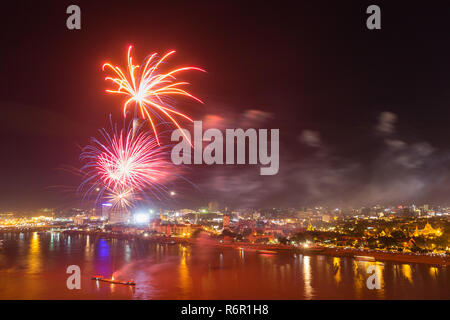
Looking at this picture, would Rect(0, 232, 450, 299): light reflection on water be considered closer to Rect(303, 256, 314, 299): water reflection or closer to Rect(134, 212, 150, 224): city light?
Rect(303, 256, 314, 299): water reflection

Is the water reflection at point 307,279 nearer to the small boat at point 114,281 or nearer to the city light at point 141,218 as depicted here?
the small boat at point 114,281

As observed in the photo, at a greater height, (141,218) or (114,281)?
(114,281)

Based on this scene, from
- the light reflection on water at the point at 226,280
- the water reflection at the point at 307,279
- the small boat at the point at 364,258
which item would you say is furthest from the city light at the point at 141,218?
the water reflection at the point at 307,279

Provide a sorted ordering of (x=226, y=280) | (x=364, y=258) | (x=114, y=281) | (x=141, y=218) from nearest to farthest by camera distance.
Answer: (x=114, y=281), (x=226, y=280), (x=364, y=258), (x=141, y=218)

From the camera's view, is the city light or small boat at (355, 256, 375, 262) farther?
the city light

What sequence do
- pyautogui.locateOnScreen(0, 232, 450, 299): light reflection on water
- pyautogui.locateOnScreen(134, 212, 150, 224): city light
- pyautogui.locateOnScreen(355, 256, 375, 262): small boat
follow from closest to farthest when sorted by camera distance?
pyautogui.locateOnScreen(0, 232, 450, 299): light reflection on water → pyautogui.locateOnScreen(355, 256, 375, 262): small boat → pyautogui.locateOnScreen(134, 212, 150, 224): city light

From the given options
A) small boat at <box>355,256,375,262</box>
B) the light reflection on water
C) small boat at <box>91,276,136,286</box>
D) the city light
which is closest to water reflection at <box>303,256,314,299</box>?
the light reflection on water

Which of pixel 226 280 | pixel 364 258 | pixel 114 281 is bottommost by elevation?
pixel 364 258

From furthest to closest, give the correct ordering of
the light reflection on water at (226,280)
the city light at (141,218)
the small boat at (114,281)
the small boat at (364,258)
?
the city light at (141,218) → the small boat at (364,258) → the small boat at (114,281) → the light reflection on water at (226,280)

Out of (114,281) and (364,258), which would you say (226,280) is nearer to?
(114,281)

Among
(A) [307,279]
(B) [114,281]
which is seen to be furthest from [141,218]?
(A) [307,279]

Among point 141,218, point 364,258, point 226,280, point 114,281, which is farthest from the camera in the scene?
point 141,218
